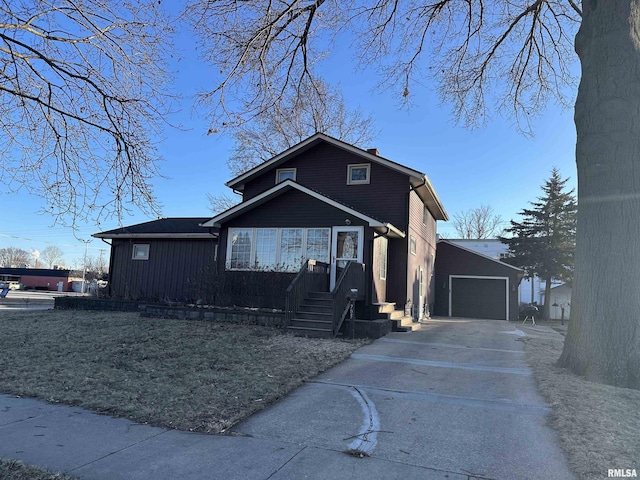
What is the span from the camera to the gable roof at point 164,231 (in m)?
17.0

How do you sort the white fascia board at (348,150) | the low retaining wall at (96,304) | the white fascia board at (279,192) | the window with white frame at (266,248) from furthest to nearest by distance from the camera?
1. the low retaining wall at (96,304)
2. the white fascia board at (348,150)
3. the window with white frame at (266,248)
4. the white fascia board at (279,192)

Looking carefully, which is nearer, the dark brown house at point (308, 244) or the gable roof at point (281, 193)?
the dark brown house at point (308, 244)

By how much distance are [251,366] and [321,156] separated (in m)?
10.6

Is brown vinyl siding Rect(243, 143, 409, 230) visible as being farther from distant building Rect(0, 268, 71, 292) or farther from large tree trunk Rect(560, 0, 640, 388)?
distant building Rect(0, 268, 71, 292)

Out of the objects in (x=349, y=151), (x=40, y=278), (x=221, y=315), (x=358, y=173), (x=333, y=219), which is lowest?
(x=40, y=278)

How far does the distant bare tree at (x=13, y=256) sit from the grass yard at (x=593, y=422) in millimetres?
126275

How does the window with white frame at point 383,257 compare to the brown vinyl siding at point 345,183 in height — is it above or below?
below

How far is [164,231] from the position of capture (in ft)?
57.8

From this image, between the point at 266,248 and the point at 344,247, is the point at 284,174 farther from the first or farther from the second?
the point at 344,247

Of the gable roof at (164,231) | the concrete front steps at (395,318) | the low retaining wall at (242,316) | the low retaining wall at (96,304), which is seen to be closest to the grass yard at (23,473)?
the low retaining wall at (242,316)

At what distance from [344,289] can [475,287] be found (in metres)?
14.3

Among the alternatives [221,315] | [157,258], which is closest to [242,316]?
[221,315]

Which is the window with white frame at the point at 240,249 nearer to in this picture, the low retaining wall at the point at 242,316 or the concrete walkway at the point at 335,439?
the low retaining wall at the point at 242,316

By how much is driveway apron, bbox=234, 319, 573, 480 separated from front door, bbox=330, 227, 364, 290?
4.92 m
